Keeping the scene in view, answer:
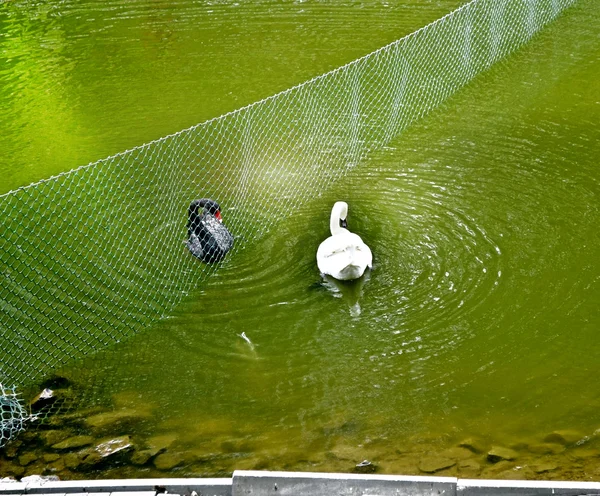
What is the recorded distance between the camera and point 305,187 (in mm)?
10055

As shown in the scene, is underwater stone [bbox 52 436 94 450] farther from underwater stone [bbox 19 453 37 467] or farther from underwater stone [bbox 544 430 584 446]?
underwater stone [bbox 544 430 584 446]

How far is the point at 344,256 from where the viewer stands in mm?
8148

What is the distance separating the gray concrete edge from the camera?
5.04m

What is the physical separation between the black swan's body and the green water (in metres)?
0.20

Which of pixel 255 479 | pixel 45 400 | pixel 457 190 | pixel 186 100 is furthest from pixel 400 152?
pixel 255 479

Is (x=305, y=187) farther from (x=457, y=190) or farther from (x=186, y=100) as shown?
(x=186, y=100)

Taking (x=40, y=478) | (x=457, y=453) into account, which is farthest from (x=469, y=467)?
(x=40, y=478)

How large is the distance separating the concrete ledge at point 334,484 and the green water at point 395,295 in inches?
35.3

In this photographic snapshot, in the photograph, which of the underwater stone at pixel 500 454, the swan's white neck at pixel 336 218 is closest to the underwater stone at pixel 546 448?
the underwater stone at pixel 500 454

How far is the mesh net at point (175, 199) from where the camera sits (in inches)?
315

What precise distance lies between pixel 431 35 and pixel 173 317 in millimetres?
7668

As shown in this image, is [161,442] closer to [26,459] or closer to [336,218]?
[26,459]

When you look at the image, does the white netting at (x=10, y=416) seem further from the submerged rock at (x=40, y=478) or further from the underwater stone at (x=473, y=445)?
the underwater stone at (x=473, y=445)

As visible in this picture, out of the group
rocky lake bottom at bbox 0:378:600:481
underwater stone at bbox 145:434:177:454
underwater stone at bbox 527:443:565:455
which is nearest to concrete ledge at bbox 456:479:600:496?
rocky lake bottom at bbox 0:378:600:481
